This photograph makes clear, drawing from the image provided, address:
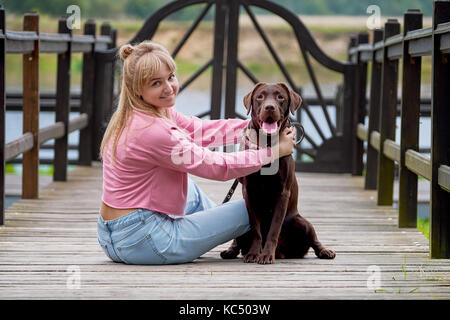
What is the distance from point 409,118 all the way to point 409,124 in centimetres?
4

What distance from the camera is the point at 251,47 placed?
101ft

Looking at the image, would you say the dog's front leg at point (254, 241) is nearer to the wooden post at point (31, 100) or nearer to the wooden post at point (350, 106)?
the wooden post at point (31, 100)

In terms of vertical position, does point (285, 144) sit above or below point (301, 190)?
above

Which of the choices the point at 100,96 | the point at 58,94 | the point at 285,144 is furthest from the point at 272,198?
the point at 100,96

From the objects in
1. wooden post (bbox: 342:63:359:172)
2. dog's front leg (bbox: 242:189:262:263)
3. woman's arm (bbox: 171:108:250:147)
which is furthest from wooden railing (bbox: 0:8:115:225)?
wooden post (bbox: 342:63:359:172)

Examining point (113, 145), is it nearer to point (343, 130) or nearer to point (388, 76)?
point (388, 76)

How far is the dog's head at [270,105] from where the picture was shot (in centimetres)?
374

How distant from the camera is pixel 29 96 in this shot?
615cm

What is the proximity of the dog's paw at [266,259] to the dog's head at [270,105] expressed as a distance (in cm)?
60

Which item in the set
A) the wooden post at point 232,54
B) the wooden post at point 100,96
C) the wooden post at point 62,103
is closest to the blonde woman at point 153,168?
the wooden post at point 62,103

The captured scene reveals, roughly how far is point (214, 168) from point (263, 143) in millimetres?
370

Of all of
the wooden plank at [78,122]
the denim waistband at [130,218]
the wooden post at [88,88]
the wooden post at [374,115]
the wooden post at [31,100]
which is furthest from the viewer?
the wooden post at [88,88]

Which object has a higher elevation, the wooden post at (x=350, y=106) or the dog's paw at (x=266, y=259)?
the wooden post at (x=350, y=106)

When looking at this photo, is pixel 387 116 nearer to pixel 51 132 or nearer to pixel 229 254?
pixel 229 254
